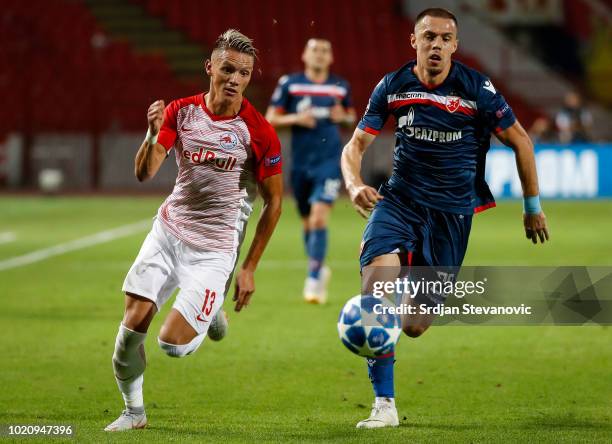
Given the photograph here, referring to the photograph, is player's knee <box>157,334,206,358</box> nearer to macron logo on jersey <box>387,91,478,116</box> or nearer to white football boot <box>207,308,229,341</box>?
white football boot <box>207,308,229,341</box>

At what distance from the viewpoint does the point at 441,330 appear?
984 centimetres

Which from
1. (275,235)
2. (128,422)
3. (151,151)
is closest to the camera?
(151,151)

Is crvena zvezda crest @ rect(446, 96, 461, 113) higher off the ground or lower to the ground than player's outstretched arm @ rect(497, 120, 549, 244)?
higher

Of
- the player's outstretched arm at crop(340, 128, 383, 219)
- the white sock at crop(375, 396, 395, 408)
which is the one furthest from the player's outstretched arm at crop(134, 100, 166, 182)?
the white sock at crop(375, 396, 395, 408)

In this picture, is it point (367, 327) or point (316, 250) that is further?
point (316, 250)

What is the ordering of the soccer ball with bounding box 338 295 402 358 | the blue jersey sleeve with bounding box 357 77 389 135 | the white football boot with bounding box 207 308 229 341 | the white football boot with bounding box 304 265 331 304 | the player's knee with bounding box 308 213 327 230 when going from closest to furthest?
the soccer ball with bounding box 338 295 402 358 < the blue jersey sleeve with bounding box 357 77 389 135 < the white football boot with bounding box 207 308 229 341 < the white football boot with bounding box 304 265 331 304 < the player's knee with bounding box 308 213 327 230

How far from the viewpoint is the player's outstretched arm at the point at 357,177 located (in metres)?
6.23

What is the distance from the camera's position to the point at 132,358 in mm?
6297

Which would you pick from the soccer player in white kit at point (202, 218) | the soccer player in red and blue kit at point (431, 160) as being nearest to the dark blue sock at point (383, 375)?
the soccer player in red and blue kit at point (431, 160)

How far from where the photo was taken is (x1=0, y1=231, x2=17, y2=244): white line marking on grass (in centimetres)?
1711

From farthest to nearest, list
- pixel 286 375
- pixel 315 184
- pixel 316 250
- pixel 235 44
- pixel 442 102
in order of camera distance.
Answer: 1. pixel 315 184
2. pixel 316 250
3. pixel 286 375
4. pixel 442 102
5. pixel 235 44

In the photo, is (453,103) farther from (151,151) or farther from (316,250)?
(316,250)

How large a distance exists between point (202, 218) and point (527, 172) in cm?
183

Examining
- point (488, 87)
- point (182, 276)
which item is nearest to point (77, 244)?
point (182, 276)
